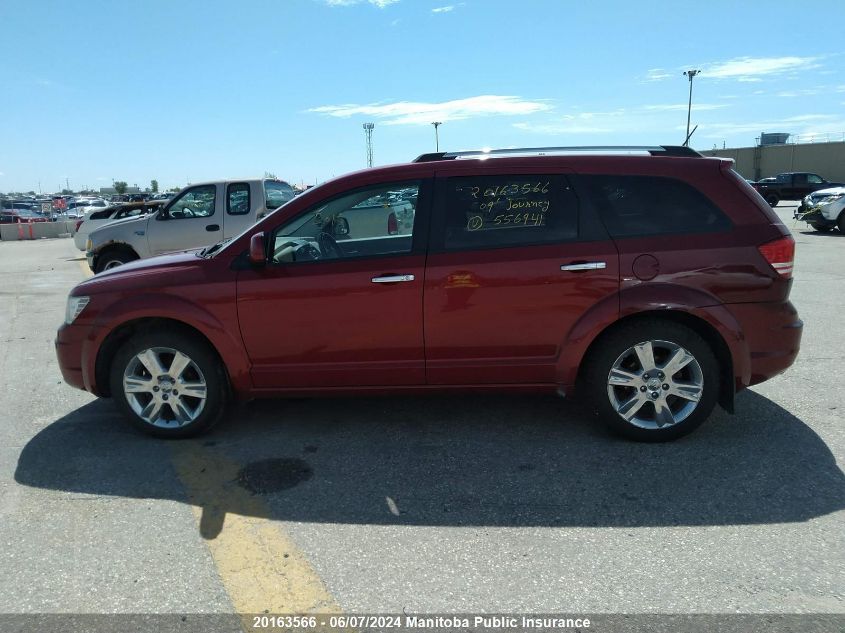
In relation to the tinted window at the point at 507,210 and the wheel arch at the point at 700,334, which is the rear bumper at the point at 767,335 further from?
the tinted window at the point at 507,210

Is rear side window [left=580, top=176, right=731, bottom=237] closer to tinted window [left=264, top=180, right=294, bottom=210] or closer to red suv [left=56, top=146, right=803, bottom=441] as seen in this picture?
red suv [left=56, top=146, right=803, bottom=441]

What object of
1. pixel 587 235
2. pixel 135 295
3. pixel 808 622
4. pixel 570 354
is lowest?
pixel 808 622

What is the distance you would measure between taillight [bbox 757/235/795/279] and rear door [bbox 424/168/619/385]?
944 millimetres

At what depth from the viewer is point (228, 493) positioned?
3.62 metres

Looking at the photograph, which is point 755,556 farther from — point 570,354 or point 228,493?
point 228,493

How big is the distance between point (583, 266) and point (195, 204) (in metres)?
8.79

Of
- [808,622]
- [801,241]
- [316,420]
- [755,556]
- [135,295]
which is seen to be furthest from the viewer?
[801,241]

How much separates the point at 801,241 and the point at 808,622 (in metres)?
16.9

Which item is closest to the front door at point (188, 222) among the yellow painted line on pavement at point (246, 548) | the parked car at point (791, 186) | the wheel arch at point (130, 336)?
the wheel arch at point (130, 336)

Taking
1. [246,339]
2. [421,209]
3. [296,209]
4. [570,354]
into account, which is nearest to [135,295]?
[246,339]

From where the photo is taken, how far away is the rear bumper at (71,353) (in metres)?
4.36

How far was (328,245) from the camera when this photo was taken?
4242 millimetres

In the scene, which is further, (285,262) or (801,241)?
(801,241)

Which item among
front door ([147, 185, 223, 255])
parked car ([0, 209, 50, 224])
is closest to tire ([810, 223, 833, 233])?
front door ([147, 185, 223, 255])
